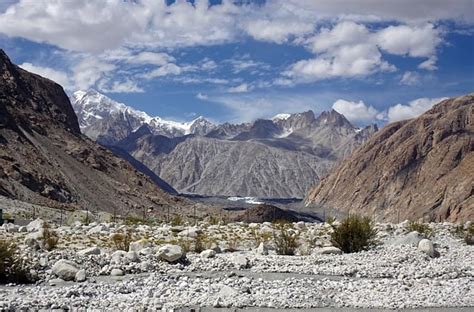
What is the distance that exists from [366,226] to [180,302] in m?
12.9

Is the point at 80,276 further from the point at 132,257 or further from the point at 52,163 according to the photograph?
the point at 52,163

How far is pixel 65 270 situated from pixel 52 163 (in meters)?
82.9

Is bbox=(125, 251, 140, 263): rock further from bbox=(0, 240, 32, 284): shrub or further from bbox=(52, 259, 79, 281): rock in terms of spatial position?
bbox=(0, 240, 32, 284): shrub

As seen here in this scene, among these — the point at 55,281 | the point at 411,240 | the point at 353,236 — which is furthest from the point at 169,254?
the point at 411,240

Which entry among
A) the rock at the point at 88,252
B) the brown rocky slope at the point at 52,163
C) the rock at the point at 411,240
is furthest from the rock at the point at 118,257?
the brown rocky slope at the point at 52,163

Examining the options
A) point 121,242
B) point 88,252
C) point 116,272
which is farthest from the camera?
point 121,242

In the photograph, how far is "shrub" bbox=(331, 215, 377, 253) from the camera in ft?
85.9

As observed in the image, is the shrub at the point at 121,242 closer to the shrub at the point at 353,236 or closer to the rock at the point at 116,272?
the rock at the point at 116,272

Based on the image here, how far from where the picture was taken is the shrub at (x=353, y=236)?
2617 centimetres

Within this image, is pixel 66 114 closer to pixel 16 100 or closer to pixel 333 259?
pixel 16 100

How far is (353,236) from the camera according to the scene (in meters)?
26.4

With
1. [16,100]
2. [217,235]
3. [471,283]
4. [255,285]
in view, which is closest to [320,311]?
[255,285]

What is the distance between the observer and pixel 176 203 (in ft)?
378

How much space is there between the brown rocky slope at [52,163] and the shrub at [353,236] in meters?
57.5
